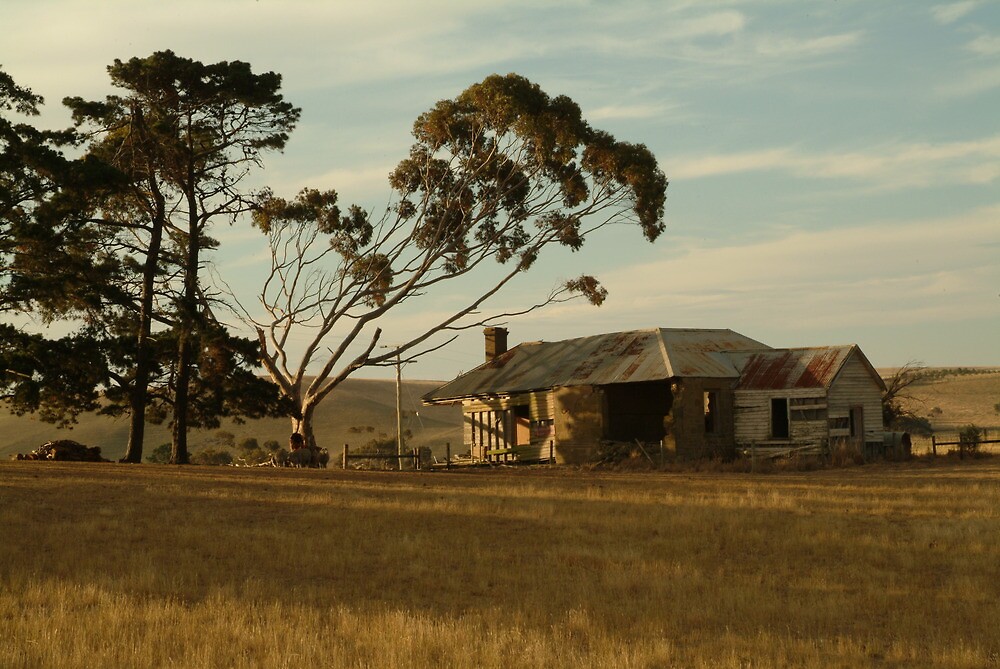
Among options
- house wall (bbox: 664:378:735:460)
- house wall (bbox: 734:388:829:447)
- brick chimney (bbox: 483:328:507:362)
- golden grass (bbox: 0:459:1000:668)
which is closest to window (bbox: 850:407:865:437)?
house wall (bbox: 734:388:829:447)

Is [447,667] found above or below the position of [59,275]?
below

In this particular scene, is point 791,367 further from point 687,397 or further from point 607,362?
point 607,362

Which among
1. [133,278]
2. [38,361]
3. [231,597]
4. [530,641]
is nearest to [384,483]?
[38,361]

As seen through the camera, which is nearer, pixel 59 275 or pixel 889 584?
pixel 889 584

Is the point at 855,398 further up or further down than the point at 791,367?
further down

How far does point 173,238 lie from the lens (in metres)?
44.8

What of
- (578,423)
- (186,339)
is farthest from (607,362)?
(186,339)

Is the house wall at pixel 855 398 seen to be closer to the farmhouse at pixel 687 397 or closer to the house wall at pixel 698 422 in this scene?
the farmhouse at pixel 687 397

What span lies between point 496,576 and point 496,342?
3838 cm

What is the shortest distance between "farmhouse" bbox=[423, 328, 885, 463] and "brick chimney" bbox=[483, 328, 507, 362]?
15.4ft

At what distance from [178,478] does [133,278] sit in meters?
12.3

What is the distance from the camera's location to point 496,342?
54.3 metres

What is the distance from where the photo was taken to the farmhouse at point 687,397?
1658 inches

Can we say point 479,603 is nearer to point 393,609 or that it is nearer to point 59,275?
point 393,609
